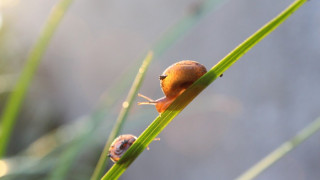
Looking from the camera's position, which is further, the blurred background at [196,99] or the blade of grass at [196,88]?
the blurred background at [196,99]

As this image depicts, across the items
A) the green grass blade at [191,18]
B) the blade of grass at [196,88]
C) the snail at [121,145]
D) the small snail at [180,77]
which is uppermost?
the green grass blade at [191,18]

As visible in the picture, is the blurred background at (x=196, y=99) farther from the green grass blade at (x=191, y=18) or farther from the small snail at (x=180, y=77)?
the small snail at (x=180, y=77)

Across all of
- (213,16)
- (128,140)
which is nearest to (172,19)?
(213,16)

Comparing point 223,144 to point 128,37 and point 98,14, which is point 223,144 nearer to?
point 128,37

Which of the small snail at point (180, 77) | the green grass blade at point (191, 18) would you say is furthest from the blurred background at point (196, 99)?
the small snail at point (180, 77)

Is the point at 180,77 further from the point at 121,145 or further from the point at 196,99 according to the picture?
the point at 196,99

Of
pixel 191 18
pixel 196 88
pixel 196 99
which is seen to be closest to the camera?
pixel 196 88

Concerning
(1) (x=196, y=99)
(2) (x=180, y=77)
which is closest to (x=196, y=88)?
(2) (x=180, y=77)
